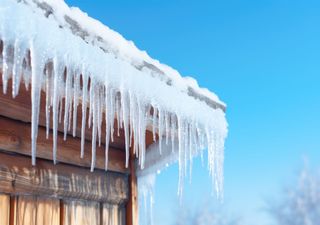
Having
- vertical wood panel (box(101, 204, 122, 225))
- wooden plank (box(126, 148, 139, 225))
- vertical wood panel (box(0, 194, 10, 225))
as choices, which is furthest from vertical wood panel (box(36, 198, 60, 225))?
wooden plank (box(126, 148, 139, 225))

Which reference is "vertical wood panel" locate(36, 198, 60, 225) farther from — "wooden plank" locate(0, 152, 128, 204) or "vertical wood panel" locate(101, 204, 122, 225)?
"vertical wood panel" locate(101, 204, 122, 225)

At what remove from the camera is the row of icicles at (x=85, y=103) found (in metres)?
1.84

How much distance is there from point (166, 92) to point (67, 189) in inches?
27.7

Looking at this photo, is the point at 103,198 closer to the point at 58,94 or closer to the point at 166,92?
the point at 166,92

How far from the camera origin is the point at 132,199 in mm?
3070

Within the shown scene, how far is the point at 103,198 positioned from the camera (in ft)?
9.34

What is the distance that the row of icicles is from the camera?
1.84 metres

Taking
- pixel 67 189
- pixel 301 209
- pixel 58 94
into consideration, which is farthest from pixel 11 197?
pixel 301 209

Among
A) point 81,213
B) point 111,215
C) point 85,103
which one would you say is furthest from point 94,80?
point 111,215

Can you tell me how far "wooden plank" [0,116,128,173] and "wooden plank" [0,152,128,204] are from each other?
1.4 inches

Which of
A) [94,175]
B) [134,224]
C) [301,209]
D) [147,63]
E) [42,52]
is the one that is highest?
[301,209]

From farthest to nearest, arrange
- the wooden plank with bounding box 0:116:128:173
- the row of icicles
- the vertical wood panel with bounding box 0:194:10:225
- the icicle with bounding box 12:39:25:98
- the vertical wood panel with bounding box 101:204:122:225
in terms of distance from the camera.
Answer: the vertical wood panel with bounding box 101:204:122:225 < the wooden plank with bounding box 0:116:128:173 < the vertical wood panel with bounding box 0:194:10:225 < the row of icicles < the icicle with bounding box 12:39:25:98

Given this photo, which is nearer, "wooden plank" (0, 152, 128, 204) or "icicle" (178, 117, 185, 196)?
"wooden plank" (0, 152, 128, 204)

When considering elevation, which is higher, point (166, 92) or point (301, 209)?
point (301, 209)
